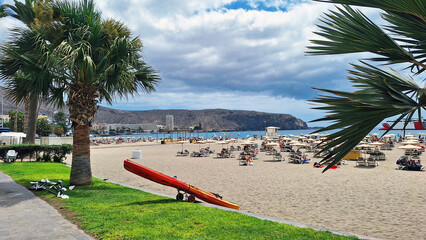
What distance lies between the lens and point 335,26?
120 inches

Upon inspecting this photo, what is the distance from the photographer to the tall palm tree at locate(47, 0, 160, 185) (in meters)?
9.36

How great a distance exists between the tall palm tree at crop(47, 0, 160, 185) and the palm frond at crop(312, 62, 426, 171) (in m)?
7.85

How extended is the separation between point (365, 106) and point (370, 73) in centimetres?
67

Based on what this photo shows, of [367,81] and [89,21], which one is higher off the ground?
[89,21]

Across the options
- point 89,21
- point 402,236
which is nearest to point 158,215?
point 402,236

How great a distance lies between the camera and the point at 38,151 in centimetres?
1870

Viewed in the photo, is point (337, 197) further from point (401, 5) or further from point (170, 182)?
point (401, 5)

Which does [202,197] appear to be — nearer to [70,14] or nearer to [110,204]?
[110,204]

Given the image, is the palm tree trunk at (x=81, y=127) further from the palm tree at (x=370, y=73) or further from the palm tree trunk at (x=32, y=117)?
the palm tree trunk at (x=32, y=117)

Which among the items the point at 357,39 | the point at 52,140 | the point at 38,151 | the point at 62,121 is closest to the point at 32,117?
the point at 38,151

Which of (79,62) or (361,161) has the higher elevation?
(79,62)

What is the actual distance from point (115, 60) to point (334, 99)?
8.46 meters

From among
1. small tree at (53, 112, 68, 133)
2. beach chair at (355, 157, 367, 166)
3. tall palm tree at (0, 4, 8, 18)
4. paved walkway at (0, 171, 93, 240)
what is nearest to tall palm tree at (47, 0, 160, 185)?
paved walkway at (0, 171, 93, 240)

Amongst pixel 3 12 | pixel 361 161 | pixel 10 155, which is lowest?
pixel 361 161
